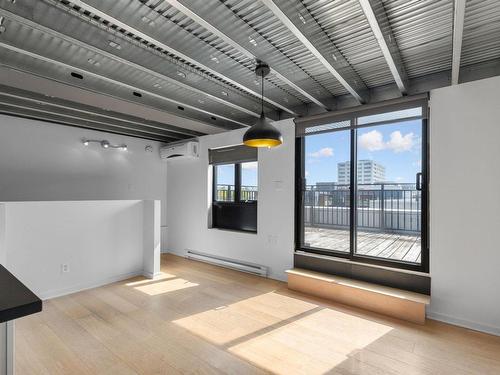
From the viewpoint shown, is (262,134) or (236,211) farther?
(236,211)

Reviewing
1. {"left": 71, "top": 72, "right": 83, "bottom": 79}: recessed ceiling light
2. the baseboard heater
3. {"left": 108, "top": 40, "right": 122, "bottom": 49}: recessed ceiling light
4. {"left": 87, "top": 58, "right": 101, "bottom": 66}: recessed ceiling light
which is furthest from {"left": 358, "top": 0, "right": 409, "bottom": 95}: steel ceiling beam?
the baseboard heater

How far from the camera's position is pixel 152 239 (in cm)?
465

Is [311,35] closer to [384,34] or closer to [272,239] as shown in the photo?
[384,34]

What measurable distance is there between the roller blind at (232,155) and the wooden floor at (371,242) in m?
1.69

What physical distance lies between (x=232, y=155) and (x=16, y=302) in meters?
4.47

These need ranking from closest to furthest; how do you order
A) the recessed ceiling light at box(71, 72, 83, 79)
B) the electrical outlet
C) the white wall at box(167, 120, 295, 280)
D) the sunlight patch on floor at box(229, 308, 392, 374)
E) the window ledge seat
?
the sunlight patch on floor at box(229, 308, 392, 374), the window ledge seat, the recessed ceiling light at box(71, 72, 83, 79), the white wall at box(167, 120, 295, 280), the electrical outlet

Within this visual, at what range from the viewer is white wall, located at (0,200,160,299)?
3.43m

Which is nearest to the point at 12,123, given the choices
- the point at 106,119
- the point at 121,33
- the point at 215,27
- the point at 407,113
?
the point at 106,119

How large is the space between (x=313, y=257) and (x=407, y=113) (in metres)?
2.36

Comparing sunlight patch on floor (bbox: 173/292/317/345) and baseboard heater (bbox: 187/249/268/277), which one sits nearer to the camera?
sunlight patch on floor (bbox: 173/292/317/345)

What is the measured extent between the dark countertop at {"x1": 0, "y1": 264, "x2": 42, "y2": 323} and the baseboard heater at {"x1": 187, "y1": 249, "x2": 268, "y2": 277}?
3919mm

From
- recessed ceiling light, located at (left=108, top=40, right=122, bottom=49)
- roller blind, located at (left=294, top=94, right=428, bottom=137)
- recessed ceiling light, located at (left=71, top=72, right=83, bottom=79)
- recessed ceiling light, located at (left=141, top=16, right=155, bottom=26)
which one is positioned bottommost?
roller blind, located at (left=294, top=94, right=428, bottom=137)

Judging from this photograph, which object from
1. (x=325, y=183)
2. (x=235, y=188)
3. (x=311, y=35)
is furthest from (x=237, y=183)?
(x=311, y=35)

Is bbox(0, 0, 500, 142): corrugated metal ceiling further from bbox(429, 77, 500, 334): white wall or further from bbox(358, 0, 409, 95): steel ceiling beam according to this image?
bbox(429, 77, 500, 334): white wall
